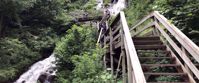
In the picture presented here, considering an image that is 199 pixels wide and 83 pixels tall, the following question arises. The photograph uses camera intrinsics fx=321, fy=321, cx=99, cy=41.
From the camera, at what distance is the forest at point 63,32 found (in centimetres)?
892

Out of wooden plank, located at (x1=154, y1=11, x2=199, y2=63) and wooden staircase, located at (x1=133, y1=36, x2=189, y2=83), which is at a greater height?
wooden plank, located at (x1=154, y1=11, x2=199, y2=63)

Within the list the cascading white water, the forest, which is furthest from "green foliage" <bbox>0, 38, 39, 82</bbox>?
the cascading white water

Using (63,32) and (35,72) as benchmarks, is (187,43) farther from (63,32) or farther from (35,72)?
(63,32)

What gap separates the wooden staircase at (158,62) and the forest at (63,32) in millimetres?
784

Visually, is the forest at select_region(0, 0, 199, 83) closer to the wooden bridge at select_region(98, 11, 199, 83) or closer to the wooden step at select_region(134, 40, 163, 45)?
the wooden bridge at select_region(98, 11, 199, 83)

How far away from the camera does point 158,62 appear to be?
8633 millimetres

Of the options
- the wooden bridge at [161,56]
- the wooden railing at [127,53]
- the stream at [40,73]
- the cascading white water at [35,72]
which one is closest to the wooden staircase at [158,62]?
the wooden bridge at [161,56]

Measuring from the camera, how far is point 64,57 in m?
15.2

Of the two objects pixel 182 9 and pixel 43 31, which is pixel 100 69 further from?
pixel 43 31

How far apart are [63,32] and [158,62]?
1862 centimetres

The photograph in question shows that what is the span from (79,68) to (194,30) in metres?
4.78

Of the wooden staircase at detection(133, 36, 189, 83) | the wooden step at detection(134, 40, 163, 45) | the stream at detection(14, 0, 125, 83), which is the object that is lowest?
the stream at detection(14, 0, 125, 83)

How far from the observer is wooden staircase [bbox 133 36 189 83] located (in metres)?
6.82

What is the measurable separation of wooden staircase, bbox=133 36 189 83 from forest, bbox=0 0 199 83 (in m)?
0.78
